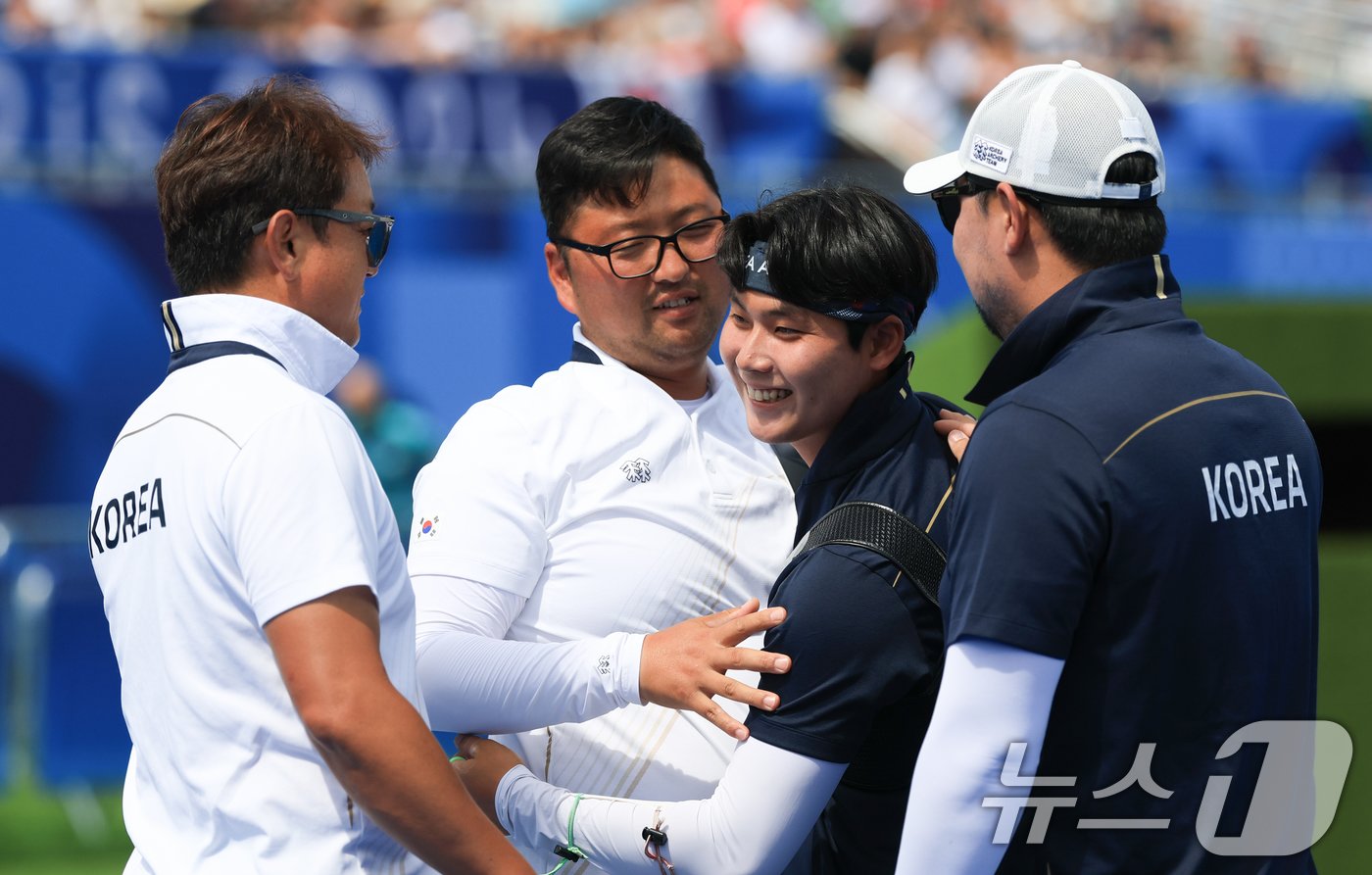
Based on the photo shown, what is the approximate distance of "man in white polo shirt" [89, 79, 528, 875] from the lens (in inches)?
80.0

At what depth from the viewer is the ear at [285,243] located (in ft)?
7.41

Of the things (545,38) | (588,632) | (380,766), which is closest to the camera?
(380,766)

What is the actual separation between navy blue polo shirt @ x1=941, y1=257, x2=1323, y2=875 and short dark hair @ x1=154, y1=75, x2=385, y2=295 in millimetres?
1082

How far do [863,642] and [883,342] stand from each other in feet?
1.86

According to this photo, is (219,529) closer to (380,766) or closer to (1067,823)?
(380,766)

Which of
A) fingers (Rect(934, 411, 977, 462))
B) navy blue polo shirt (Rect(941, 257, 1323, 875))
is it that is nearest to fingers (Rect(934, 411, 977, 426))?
fingers (Rect(934, 411, 977, 462))

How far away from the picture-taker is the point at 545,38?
38.2ft

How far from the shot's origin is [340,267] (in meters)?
2.35

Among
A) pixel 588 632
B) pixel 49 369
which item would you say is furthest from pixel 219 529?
pixel 49 369

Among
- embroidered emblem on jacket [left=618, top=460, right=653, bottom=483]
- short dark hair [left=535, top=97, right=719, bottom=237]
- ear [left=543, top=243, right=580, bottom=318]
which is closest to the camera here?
embroidered emblem on jacket [left=618, top=460, right=653, bottom=483]

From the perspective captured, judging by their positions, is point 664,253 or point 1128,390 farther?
point 664,253

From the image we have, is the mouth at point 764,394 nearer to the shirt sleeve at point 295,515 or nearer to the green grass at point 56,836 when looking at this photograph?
the shirt sleeve at point 295,515

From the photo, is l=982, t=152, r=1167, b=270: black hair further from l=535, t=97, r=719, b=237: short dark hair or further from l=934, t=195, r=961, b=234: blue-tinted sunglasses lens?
l=535, t=97, r=719, b=237: short dark hair

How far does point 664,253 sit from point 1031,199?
97 centimetres
